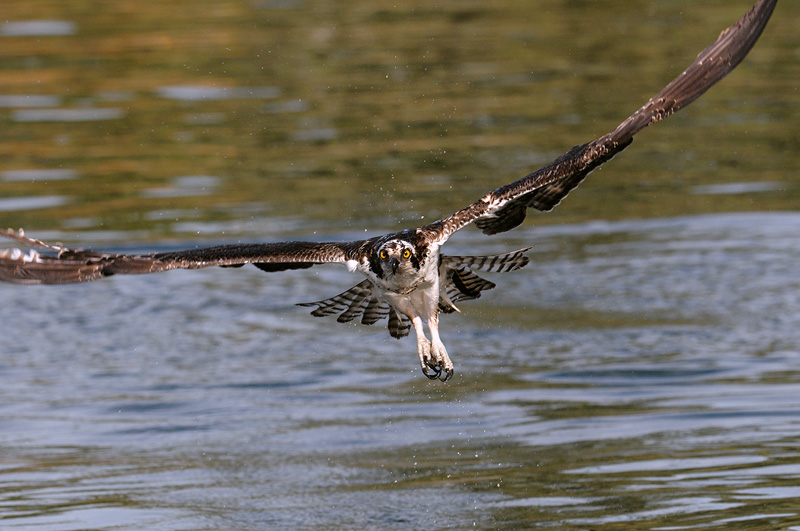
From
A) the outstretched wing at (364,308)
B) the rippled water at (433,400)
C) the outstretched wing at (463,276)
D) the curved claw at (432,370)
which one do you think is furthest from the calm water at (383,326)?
the outstretched wing at (463,276)

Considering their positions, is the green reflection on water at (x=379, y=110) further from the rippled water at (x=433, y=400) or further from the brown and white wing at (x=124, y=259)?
the brown and white wing at (x=124, y=259)

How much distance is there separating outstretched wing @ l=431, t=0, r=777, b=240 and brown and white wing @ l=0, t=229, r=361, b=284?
0.86m

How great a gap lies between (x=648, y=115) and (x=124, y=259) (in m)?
2.83

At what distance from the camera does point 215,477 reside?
8031mm

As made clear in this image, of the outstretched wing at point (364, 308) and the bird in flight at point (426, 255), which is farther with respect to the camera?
the outstretched wing at point (364, 308)

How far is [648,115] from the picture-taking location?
7.17 metres

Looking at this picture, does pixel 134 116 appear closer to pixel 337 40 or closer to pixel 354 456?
pixel 337 40

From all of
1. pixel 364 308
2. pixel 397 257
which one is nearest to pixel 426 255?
pixel 397 257

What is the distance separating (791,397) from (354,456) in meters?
2.80

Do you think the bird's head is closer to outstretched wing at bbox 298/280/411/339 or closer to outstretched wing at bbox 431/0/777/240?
outstretched wing at bbox 431/0/777/240

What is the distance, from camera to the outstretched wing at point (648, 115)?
698cm

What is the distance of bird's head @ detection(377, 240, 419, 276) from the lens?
7.32 meters

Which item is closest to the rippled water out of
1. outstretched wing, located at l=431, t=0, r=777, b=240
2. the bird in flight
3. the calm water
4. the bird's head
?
the calm water

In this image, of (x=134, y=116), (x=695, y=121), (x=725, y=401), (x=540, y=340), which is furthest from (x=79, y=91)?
(x=725, y=401)
